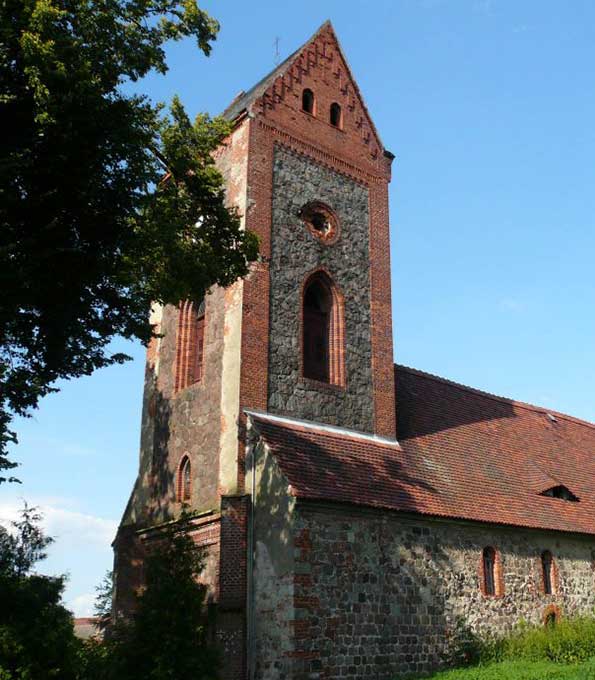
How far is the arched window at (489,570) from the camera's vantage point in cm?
1900

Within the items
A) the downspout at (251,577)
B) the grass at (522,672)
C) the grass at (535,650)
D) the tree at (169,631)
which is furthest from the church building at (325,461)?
the grass at (522,672)

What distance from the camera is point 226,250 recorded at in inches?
613

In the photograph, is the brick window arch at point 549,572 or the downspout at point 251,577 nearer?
the downspout at point 251,577

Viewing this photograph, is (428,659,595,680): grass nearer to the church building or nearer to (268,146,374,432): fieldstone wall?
the church building

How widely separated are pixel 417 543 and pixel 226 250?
771 cm

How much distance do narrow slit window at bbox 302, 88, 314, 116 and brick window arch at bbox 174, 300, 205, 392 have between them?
20.3ft

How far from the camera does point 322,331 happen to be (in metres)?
20.2

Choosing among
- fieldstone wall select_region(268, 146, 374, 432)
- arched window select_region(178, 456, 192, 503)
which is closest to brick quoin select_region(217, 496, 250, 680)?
arched window select_region(178, 456, 192, 503)

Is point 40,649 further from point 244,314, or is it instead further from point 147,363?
point 147,363

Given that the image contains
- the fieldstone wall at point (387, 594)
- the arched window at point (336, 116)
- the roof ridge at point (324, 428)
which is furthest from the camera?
the arched window at point (336, 116)

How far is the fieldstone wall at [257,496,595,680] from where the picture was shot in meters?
15.2

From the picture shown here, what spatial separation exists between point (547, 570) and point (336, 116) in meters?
13.4

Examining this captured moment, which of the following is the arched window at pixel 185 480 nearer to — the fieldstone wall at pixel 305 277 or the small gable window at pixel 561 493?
the fieldstone wall at pixel 305 277

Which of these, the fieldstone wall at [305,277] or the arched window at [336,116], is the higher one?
the arched window at [336,116]
